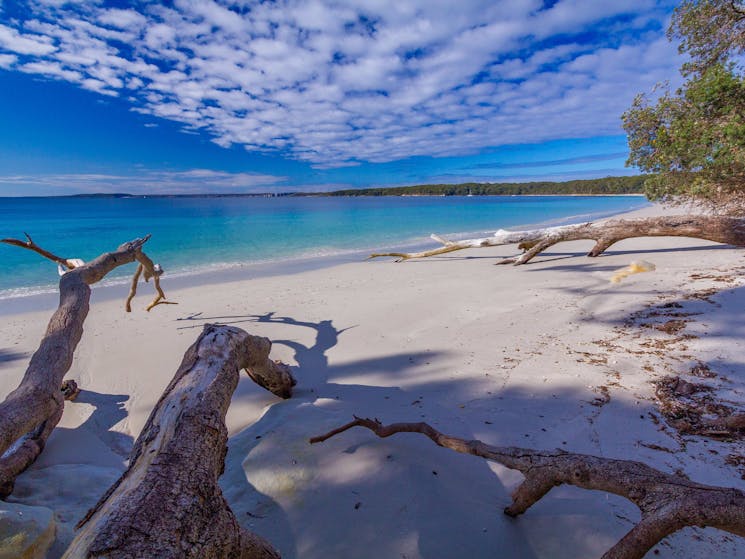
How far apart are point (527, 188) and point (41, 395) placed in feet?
497

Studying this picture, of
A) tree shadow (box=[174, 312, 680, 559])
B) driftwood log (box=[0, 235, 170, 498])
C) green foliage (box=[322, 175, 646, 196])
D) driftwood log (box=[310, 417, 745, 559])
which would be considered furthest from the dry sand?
green foliage (box=[322, 175, 646, 196])

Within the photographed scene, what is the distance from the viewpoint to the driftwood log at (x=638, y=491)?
1.13 m

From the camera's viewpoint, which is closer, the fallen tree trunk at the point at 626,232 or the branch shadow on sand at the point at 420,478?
the branch shadow on sand at the point at 420,478

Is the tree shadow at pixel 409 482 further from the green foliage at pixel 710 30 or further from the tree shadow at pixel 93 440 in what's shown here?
the green foliage at pixel 710 30

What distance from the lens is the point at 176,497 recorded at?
4.23 ft

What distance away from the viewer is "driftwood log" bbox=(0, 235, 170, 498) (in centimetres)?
252

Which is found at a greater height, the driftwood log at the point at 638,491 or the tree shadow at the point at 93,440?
the driftwood log at the point at 638,491

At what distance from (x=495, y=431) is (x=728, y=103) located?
8855mm

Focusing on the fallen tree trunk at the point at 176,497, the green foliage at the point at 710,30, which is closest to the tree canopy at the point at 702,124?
the green foliage at the point at 710,30

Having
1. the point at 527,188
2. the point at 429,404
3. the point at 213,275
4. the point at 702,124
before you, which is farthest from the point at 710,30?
the point at 527,188

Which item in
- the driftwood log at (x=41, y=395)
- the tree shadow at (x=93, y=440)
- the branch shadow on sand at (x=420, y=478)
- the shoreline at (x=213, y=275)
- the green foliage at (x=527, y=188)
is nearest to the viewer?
the branch shadow on sand at (x=420, y=478)

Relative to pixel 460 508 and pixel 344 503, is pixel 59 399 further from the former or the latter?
pixel 460 508

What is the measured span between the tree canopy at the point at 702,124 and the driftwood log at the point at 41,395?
1024 cm

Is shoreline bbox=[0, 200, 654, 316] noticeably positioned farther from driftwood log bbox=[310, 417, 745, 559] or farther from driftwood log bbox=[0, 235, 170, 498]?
driftwood log bbox=[310, 417, 745, 559]
